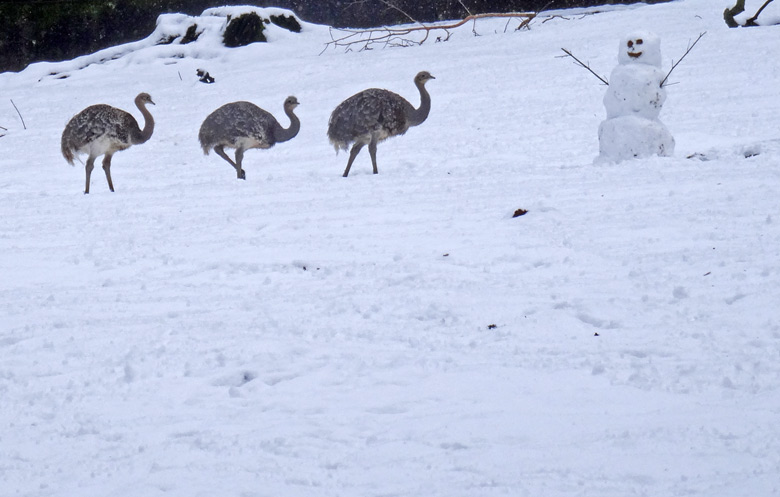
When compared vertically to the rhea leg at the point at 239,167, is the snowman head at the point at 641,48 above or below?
above

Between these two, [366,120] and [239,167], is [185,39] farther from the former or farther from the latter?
[366,120]

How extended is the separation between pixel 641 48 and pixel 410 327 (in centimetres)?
511

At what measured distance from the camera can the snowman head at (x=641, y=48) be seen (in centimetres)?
857

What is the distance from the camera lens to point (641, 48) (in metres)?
8.59

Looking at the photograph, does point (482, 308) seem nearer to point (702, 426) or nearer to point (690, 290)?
point (690, 290)

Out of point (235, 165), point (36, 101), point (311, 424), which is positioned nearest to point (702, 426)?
point (311, 424)

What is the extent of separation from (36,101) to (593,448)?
15.1 meters

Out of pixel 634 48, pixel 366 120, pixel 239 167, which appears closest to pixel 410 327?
pixel 634 48

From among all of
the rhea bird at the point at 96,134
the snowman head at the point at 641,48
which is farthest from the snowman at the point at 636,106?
the rhea bird at the point at 96,134

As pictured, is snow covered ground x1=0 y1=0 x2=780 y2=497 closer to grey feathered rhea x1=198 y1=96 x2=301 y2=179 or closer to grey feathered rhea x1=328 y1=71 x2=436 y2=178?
grey feathered rhea x1=328 y1=71 x2=436 y2=178

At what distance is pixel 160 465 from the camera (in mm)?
3322

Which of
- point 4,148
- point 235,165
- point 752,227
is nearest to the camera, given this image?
point 752,227

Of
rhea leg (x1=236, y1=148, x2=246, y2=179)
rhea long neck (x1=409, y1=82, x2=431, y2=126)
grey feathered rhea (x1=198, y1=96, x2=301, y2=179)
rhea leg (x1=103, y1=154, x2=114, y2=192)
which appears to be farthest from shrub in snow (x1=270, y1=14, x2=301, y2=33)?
rhea leg (x1=103, y1=154, x2=114, y2=192)

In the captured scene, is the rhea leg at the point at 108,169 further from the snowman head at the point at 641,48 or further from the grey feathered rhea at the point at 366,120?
the snowman head at the point at 641,48
